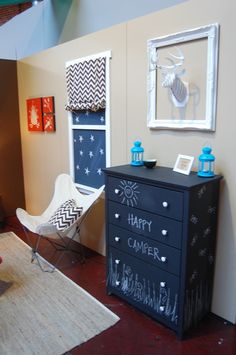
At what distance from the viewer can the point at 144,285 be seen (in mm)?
2225

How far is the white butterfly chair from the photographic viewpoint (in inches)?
112

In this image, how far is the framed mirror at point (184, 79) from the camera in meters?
2.02

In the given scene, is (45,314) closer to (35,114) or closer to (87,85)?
(87,85)

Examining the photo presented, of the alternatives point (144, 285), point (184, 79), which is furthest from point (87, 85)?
point (144, 285)

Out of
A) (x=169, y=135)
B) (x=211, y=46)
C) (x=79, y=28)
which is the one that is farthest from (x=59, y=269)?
(x=79, y=28)

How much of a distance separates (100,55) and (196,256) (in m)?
2.00

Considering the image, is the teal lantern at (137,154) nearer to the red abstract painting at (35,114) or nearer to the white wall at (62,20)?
the white wall at (62,20)

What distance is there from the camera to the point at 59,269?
3002mm

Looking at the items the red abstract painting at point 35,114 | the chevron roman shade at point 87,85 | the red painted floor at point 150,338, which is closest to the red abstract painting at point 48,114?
the red abstract painting at point 35,114

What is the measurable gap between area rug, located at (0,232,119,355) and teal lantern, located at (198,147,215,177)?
126cm

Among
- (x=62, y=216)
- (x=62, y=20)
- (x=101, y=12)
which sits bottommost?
(x=62, y=216)

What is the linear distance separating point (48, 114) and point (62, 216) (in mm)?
1427

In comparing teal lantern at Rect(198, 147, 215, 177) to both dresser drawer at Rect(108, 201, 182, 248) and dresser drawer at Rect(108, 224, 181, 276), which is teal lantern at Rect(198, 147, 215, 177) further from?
dresser drawer at Rect(108, 224, 181, 276)

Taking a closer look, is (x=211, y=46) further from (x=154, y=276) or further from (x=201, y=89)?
(x=154, y=276)
